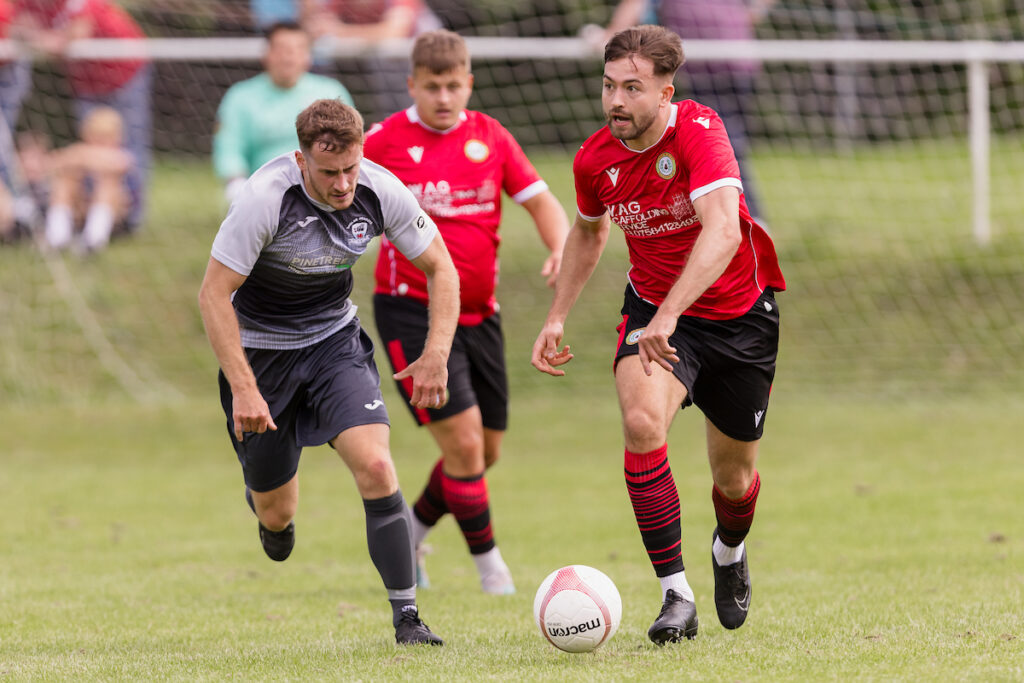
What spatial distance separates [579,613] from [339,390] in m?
1.40

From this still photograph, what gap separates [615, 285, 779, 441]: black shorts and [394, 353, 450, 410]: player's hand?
2.33 ft

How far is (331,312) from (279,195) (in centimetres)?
73

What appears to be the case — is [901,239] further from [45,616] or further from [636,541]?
[45,616]

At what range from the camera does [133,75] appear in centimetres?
1348

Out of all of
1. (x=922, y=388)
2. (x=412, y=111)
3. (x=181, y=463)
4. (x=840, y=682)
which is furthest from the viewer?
(x=922, y=388)

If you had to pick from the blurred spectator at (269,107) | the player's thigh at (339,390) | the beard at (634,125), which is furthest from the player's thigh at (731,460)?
the blurred spectator at (269,107)

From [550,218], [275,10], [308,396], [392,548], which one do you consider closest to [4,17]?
[275,10]

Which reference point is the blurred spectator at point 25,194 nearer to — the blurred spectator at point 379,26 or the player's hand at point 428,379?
the blurred spectator at point 379,26

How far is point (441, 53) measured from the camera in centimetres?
643

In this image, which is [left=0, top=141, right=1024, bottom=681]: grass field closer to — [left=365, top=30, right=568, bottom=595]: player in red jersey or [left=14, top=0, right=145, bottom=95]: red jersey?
[left=365, top=30, right=568, bottom=595]: player in red jersey

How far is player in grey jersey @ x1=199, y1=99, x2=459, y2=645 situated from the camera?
493cm

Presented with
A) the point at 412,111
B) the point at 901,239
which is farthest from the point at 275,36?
the point at 901,239

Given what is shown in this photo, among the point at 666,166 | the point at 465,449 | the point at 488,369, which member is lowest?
the point at 465,449

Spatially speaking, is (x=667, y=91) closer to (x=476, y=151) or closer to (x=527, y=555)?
(x=476, y=151)
